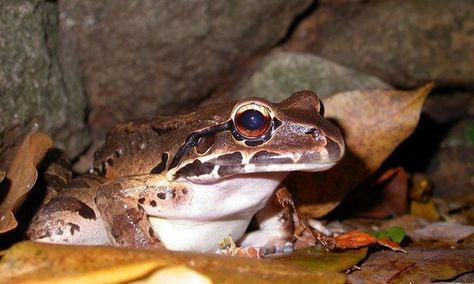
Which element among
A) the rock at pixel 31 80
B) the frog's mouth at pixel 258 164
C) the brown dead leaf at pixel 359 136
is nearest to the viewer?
the frog's mouth at pixel 258 164

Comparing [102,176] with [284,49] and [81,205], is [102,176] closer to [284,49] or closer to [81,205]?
[81,205]

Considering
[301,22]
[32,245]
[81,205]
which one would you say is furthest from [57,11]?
[32,245]

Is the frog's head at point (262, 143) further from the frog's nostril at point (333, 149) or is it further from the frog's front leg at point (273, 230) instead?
the frog's front leg at point (273, 230)

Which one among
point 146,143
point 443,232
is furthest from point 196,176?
point 443,232

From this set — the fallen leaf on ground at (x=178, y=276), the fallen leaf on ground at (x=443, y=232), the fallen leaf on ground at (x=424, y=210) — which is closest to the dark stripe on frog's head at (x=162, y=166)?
the fallen leaf on ground at (x=178, y=276)

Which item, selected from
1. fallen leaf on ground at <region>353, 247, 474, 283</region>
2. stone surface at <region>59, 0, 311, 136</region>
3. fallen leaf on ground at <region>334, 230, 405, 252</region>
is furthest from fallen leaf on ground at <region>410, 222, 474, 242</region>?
stone surface at <region>59, 0, 311, 136</region>

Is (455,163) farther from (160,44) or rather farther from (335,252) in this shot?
(160,44)
